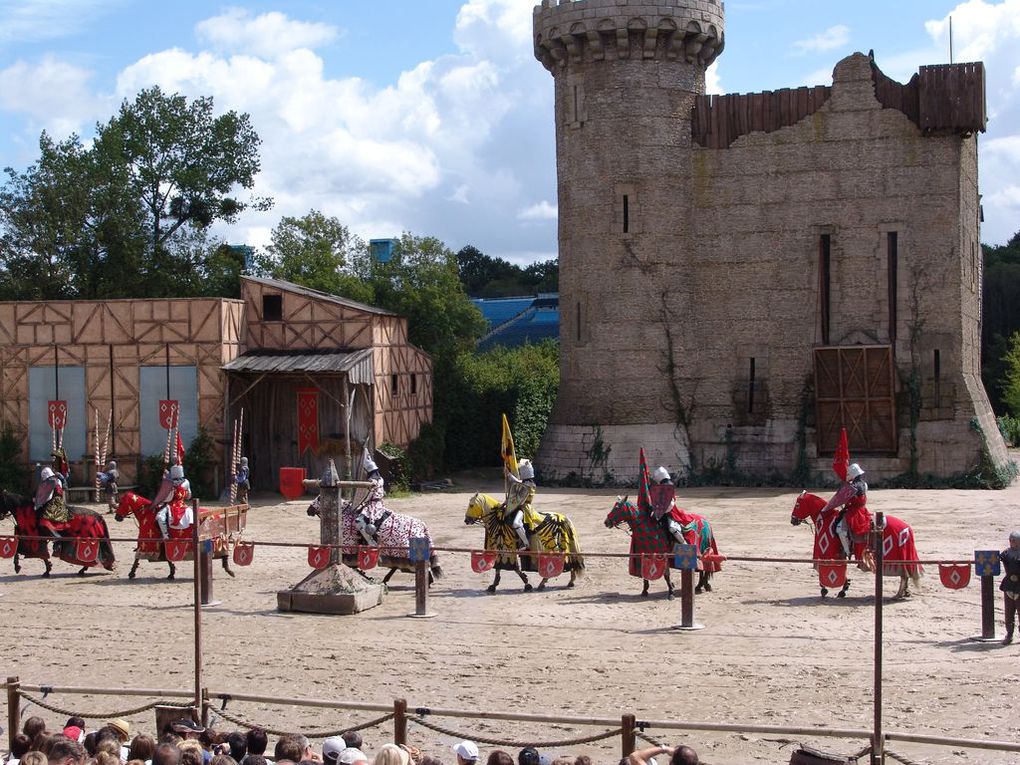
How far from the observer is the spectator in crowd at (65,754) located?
23.8 feet

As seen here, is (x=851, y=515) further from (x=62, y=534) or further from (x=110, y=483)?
(x=110, y=483)

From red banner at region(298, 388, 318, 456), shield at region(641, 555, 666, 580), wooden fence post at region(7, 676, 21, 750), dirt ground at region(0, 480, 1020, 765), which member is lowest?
dirt ground at region(0, 480, 1020, 765)

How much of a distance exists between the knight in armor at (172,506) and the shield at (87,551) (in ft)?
3.12

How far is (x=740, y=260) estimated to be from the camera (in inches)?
1294

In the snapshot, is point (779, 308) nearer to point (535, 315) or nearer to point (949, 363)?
point (949, 363)

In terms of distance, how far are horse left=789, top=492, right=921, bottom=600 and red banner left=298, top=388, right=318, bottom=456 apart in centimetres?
1624

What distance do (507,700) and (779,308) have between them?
22.3 metres

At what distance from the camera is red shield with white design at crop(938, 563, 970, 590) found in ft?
47.4

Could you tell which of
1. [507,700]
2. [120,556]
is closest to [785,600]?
[507,700]

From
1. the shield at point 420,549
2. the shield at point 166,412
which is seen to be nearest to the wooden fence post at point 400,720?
the shield at point 420,549

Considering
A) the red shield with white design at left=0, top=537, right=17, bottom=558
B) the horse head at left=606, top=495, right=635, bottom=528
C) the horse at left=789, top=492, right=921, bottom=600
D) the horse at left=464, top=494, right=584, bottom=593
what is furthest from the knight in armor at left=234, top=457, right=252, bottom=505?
the horse at left=789, top=492, right=921, bottom=600

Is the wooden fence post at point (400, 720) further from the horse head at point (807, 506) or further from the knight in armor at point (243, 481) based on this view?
the knight in armor at point (243, 481)

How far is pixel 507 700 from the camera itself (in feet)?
38.9

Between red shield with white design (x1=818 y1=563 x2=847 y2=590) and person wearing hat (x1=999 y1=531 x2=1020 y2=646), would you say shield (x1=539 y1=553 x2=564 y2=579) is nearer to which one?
red shield with white design (x1=818 y1=563 x2=847 y2=590)
